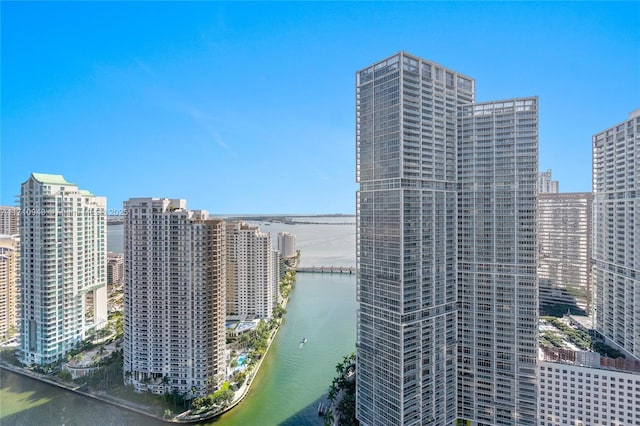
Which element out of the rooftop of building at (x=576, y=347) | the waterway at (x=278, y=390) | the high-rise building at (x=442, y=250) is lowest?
the waterway at (x=278, y=390)

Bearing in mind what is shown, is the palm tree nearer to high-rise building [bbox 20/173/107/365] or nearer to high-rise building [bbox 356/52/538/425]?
high-rise building [bbox 356/52/538/425]

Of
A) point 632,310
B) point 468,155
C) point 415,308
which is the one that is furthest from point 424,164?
point 632,310

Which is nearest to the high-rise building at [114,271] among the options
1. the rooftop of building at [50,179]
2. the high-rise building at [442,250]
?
the rooftop of building at [50,179]

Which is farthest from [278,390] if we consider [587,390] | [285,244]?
[285,244]

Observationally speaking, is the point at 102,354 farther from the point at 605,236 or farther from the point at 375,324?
the point at 605,236

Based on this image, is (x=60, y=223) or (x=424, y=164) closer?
(x=424, y=164)

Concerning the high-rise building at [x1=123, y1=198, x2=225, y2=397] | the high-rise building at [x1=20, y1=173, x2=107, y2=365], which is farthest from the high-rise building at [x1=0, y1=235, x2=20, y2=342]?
the high-rise building at [x1=123, y1=198, x2=225, y2=397]

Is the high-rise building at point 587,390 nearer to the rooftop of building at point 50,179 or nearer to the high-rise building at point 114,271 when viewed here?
the rooftop of building at point 50,179
